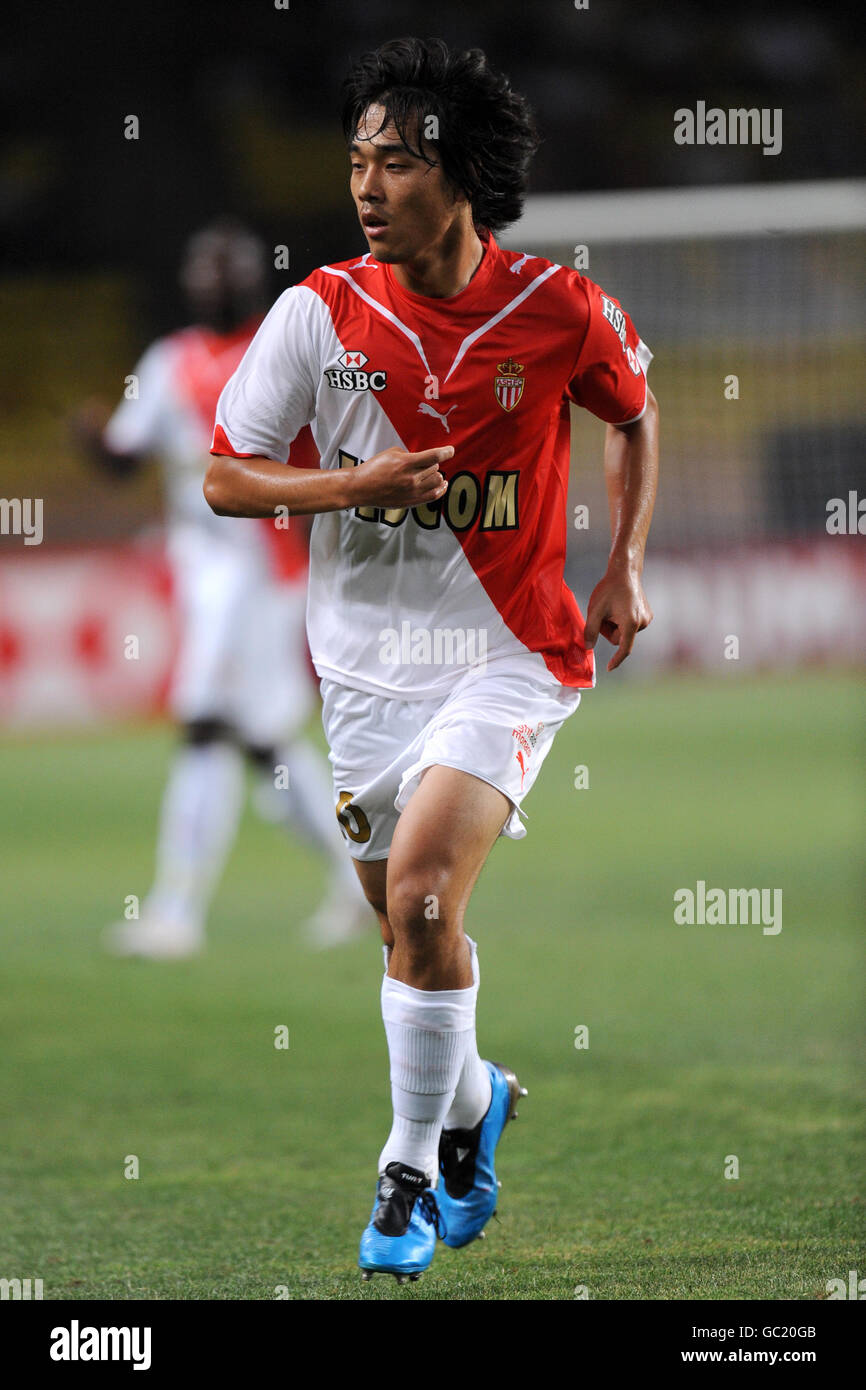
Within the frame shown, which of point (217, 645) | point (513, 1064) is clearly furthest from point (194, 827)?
point (513, 1064)

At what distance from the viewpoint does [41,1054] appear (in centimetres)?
570

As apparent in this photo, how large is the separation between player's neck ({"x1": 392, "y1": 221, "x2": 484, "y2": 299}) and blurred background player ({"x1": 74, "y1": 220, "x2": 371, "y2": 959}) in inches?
154

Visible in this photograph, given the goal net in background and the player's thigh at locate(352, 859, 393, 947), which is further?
the goal net in background

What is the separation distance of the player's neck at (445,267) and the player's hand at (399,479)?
0.43 metres

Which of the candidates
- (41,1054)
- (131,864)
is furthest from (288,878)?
(41,1054)

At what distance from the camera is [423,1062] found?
10.9 feet

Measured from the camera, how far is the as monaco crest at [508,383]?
3.41 meters

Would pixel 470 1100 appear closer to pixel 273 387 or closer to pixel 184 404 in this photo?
pixel 273 387

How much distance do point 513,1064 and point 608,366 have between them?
2559mm

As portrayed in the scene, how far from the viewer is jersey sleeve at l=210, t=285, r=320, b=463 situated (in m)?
3.39

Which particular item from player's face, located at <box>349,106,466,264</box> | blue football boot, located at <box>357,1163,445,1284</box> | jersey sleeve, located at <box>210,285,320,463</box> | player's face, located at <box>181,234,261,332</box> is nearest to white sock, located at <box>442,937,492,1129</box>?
blue football boot, located at <box>357,1163,445,1284</box>
